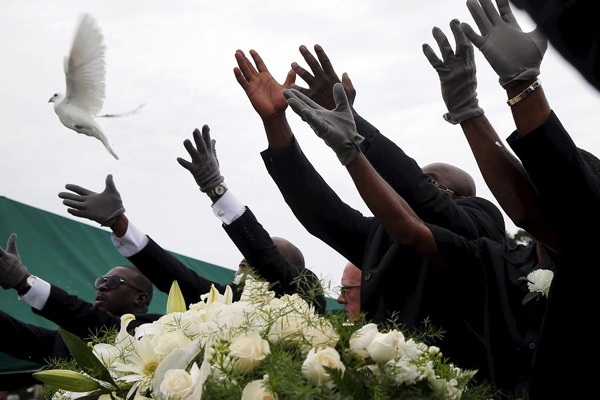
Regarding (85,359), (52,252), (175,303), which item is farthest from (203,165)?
(52,252)

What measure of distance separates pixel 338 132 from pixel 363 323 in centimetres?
110

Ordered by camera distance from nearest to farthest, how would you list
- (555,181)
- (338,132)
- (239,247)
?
(555,181), (338,132), (239,247)

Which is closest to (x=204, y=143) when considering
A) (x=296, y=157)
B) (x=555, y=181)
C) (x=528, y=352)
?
(x=296, y=157)

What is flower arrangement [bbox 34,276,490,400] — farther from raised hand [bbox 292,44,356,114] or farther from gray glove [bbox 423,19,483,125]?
raised hand [bbox 292,44,356,114]

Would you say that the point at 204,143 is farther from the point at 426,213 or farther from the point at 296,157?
the point at 426,213

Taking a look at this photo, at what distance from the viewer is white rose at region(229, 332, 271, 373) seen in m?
1.60

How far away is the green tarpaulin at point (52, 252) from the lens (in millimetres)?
6875

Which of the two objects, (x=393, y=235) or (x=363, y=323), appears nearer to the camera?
(x=363, y=323)

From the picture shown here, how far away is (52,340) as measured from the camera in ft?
18.8

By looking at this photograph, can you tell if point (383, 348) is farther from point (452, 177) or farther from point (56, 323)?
point (56, 323)

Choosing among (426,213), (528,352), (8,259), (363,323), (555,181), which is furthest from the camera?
(8,259)

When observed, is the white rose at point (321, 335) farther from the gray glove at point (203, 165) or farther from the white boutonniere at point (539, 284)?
the gray glove at point (203, 165)

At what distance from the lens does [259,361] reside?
5.27ft

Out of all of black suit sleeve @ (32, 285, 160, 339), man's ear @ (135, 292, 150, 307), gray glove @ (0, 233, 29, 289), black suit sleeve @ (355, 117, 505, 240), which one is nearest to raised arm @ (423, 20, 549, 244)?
black suit sleeve @ (355, 117, 505, 240)
